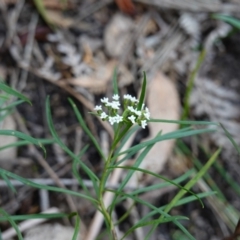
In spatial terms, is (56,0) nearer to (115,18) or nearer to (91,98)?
(115,18)

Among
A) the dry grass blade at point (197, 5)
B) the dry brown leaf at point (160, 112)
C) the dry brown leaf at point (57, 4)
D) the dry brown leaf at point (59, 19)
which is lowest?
the dry brown leaf at point (160, 112)

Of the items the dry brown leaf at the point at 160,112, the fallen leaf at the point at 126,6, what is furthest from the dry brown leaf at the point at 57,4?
the dry brown leaf at the point at 160,112

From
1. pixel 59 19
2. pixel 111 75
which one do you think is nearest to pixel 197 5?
pixel 111 75

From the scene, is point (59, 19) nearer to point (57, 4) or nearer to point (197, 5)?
point (57, 4)

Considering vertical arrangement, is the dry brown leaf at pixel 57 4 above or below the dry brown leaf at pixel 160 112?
above

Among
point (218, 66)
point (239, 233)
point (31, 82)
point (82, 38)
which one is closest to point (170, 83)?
point (218, 66)

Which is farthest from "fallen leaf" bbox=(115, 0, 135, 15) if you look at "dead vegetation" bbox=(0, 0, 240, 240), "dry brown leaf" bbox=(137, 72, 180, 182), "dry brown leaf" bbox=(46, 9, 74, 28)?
"dry brown leaf" bbox=(137, 72, 180, 182)

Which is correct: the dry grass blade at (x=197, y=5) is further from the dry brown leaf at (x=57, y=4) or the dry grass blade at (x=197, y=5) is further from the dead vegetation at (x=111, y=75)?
the dry brown leaf at (x=57, y=4)

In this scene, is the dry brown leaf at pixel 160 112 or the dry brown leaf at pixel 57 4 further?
the dry brown leaf at pixel 57 4
